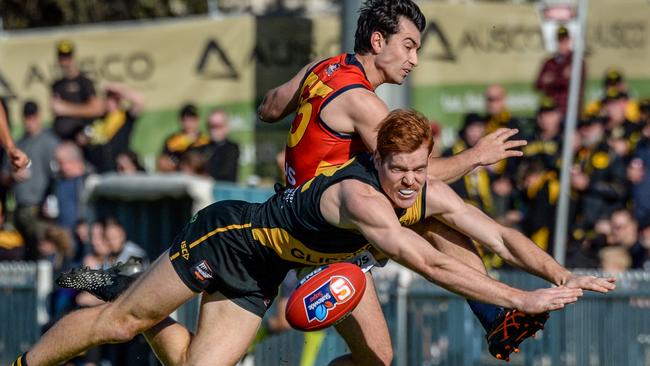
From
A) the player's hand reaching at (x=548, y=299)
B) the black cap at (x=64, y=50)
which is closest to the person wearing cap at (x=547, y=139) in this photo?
the black cap at (x=64, y=50)

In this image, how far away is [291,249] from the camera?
7828 mm

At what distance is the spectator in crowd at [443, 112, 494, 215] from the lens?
1210cm

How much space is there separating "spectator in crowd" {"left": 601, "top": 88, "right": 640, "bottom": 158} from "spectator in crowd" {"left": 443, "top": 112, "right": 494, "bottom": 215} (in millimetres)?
1082

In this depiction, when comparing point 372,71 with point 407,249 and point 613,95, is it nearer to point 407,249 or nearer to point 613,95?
point 407,249

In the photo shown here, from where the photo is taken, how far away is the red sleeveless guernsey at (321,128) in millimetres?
7961

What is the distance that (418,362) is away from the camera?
11.2m

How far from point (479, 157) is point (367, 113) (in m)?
0.71

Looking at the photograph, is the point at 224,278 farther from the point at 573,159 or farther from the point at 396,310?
the point at 573,159

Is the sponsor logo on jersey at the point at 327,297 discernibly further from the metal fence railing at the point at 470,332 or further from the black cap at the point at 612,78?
the black cap at the point at 612,78

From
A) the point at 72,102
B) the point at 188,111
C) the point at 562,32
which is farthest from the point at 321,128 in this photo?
the point at 72,102

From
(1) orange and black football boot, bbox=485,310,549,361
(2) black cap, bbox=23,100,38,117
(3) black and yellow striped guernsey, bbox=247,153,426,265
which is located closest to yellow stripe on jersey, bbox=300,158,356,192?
(3) black and yellow striped guernsey, bbox=247,153,426,265

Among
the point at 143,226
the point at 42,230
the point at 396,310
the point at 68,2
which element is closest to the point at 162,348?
the point at 396,310

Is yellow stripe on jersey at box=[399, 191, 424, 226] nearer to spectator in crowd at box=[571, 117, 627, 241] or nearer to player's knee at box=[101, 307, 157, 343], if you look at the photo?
player's knee at box=[101, 307, 157, 343]

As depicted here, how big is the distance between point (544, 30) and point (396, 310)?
4.21m
